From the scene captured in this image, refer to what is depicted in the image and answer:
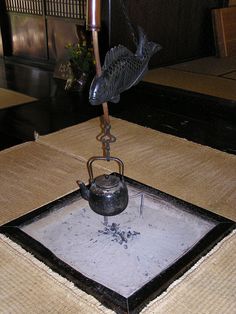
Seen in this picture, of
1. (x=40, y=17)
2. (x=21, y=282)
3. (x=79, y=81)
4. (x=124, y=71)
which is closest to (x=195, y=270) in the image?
(x=21, y=282)

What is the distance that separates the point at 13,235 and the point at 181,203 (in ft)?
2.02

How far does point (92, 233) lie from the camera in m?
1.34

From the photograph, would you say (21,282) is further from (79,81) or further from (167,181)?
(79,81)

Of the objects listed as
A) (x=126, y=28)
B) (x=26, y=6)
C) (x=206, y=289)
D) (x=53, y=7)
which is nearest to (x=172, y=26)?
(x=126, y=28)

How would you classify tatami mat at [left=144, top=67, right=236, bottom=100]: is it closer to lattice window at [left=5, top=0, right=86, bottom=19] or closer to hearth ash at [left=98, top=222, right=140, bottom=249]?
lattice window at [left=5, top=0, right=86, bottom=19]

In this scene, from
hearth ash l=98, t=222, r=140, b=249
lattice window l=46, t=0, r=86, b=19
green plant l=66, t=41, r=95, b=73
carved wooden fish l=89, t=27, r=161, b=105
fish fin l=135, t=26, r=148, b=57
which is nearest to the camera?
carved wooden fish l=89, t=27, r=161, b=105

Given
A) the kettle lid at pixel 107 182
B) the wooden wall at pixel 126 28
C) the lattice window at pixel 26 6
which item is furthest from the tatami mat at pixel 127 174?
the lattice window at pixel 26 6

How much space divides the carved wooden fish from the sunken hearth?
50 cm

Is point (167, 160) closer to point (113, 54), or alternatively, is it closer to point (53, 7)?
point (113, 54)

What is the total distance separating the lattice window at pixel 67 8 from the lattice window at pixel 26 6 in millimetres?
159

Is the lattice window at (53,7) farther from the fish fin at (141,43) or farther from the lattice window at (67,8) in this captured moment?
the fish fin at (141,43)

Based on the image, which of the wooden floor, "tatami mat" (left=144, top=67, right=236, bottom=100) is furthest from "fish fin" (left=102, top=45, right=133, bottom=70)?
"tatami mat" (left=144, top=67, right=236, bottom=100)

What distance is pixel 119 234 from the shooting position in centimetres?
133

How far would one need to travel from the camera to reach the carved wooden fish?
3.33 feet
